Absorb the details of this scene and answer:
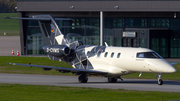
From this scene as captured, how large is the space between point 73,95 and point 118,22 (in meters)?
36.5

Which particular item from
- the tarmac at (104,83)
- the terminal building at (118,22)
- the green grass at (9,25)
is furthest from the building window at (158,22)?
the green grass at (9,25)

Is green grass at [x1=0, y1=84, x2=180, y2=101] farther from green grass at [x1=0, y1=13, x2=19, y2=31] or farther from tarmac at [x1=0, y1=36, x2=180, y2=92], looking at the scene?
green grass at [x1=0, y1=13, x2=19, y2=31]

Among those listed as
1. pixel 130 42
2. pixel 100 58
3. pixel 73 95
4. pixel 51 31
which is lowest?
pixel 73 95

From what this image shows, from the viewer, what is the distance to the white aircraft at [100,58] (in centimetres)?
2197

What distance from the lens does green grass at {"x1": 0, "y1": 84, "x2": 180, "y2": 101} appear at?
16.8 meters

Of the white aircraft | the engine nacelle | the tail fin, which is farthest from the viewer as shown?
the tail fin

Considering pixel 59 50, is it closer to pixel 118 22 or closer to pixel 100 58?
pixel 100 58

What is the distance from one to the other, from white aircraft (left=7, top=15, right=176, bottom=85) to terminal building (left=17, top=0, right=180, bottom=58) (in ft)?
74.0

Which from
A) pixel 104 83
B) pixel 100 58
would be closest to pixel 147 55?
pixel 100 58

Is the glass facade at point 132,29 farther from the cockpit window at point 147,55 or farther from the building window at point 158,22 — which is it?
the cockpit window at point 147,55

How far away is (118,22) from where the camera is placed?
53.4m

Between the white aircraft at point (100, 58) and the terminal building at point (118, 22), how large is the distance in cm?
2256

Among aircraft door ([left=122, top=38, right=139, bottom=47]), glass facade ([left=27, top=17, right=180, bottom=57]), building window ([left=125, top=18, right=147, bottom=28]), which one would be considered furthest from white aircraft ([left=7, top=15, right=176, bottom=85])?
building window ([left=125, top=18, right=147, bottom=28])

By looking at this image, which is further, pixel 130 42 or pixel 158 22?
pixel 158 22
